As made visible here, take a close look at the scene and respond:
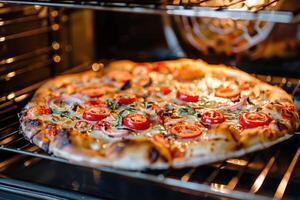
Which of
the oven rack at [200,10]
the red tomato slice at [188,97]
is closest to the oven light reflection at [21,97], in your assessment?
the oven rack at [200,10]

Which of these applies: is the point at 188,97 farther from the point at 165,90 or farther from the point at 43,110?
the point at 43,110

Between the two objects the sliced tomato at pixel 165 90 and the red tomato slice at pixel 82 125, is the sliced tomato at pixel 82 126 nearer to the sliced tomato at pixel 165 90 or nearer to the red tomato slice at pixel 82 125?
the red tomato slice at pixel 82 125

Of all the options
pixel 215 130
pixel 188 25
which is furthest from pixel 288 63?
pixel 215 130

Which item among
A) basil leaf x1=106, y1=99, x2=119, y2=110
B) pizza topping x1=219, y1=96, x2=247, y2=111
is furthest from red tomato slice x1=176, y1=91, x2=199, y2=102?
basil leaf x1=106, y1=99, x2=119, y2=110

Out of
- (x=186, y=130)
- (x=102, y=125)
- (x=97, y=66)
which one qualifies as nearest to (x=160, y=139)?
(x=186, y=130)

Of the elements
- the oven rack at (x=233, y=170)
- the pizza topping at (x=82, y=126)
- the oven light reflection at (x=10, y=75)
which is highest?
the oven light reflection at (x=10, y=75)
